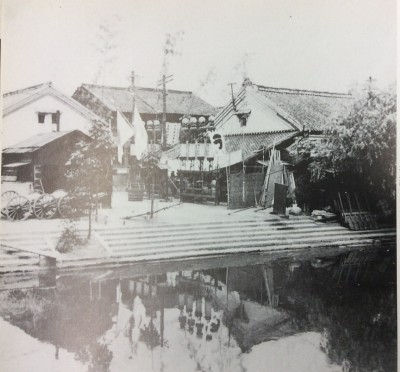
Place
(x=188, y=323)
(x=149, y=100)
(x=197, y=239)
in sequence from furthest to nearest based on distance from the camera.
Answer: (x=197, y=239), (x=149, y=100), (x=188, y=323)

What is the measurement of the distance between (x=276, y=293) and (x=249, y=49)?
1.67 m

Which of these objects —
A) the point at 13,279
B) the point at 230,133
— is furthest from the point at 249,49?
the point at 13,279

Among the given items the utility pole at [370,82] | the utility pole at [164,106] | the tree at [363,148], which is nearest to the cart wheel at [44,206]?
the utility pole at [164,106]

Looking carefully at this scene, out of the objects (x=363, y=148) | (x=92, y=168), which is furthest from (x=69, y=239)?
(x=363, y=148)

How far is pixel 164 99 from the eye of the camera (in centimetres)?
323

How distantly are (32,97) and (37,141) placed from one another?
28 centimetres

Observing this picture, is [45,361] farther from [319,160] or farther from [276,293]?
[319,160]

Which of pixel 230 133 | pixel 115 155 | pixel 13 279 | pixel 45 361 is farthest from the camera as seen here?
pixel 230 133

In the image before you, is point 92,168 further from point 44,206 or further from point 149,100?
point 149,100

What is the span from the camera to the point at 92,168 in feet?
10.2

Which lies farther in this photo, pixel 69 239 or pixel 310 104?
pixel 310 104

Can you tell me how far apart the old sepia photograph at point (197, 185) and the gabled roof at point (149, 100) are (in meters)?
0.01

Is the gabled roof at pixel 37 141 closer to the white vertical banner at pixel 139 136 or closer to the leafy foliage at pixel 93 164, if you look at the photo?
the leafy foliage at pixel 93 164

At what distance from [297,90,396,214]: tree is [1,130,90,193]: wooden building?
5.64ft
